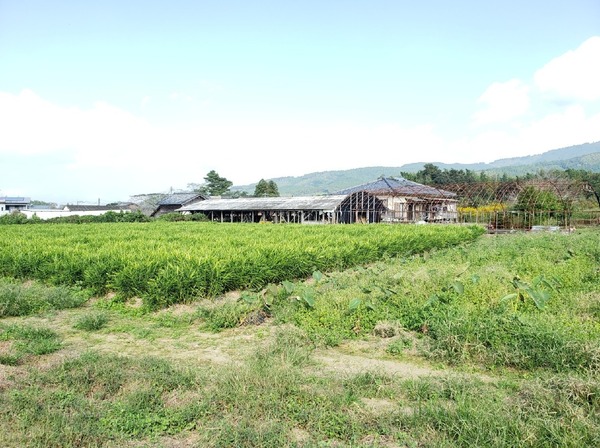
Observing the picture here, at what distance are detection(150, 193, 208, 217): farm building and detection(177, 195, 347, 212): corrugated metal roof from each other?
433 cm

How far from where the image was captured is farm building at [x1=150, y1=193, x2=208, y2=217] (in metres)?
56.6

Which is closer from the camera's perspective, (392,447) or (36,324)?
(392,447)

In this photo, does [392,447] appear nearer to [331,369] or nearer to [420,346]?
[331,369]

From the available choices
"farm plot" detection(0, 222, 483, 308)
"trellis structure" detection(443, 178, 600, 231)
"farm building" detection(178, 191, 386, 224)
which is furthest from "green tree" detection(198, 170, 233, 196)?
"farm plot" detection(0, 222, 483, 308)

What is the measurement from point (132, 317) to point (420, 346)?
5.42 m

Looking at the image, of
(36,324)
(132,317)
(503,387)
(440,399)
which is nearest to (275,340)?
(440,399)

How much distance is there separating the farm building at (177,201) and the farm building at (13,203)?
22913 millimetres

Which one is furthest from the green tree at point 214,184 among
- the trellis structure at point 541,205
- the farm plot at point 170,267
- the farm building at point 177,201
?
the farm plot at point 170,267

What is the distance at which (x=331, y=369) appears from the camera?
5.25 m

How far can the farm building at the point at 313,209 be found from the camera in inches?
1585

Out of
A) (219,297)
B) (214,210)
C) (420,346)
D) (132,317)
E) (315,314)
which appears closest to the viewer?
(420,346)

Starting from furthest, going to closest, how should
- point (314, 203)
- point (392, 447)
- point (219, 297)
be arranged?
point (314, 203) < point (219, 297) < point (392, 447)

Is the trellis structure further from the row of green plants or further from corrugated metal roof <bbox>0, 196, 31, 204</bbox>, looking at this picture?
corrugated metal roof <bbox>0, 196, 31, 204</bbox>

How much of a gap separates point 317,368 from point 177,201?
5433cm
